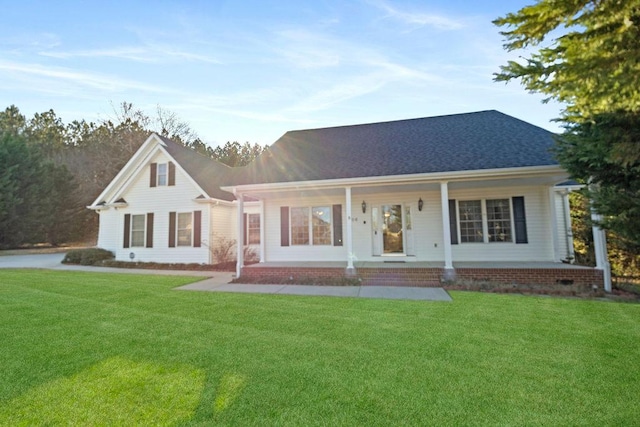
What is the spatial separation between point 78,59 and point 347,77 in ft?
27.8

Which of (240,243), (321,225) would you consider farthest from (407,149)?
(240,243)

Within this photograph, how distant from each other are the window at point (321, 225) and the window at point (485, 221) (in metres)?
4.57

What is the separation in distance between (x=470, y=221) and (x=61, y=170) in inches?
1269

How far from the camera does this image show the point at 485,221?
32.2 ft

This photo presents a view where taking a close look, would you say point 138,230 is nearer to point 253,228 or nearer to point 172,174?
point 172,174

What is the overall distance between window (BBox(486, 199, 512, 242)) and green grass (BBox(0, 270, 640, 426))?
422 centimetres

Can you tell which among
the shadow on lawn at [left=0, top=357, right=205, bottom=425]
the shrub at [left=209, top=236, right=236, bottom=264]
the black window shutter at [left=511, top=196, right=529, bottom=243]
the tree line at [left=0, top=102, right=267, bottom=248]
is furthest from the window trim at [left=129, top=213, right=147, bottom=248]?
the black window shutter at [left=511, top=196, right=529, bottom=243]

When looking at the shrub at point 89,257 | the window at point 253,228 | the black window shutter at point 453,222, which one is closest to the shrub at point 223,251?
the window at point 253,228

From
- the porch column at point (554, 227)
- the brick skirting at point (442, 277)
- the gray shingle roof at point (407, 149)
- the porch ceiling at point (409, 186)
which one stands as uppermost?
the gray shingle roof at point (407, 149)

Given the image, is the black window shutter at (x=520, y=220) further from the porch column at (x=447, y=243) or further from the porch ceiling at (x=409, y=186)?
the porch column at (x=447, y=243)

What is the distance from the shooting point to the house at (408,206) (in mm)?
8375

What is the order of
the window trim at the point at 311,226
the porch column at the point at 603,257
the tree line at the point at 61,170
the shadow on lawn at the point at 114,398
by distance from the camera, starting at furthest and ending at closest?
1. the tree line at the point at 61,170
2. the window trim at the point at 311,226
3. the porch column at the point at 603,257
4. the shadow on lawn at the point at 114,398

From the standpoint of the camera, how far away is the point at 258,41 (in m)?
8.51

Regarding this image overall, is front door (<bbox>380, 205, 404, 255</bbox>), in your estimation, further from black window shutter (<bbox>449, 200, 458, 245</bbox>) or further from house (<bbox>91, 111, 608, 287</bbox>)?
black window shutter (<bbox>449, 200, 458, 245</bbox>)
